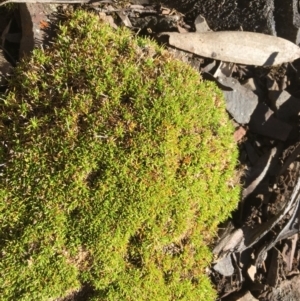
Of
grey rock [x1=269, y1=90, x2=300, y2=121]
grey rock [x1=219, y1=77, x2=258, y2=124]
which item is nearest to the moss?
grey rock [x1=219, y1=77, x2=258, y2=124]

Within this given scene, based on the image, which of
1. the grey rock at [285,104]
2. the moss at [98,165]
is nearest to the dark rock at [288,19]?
the grey rock at [285,104]

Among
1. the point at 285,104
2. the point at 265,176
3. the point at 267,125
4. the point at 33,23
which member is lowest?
the point at 265,176

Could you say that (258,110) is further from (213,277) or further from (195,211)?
(213,277)

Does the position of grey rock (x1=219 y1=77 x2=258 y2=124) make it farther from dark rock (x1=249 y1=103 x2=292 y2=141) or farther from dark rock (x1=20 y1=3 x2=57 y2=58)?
dark rock (x1=20 y1=3 x2=57 y2=58)

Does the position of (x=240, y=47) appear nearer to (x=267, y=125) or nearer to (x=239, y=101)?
(x=239, y=101)

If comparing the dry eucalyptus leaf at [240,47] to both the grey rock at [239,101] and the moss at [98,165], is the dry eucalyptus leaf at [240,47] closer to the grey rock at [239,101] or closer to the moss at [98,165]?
the grey rock at [239,101]

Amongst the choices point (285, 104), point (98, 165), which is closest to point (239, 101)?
point (285, 104)
